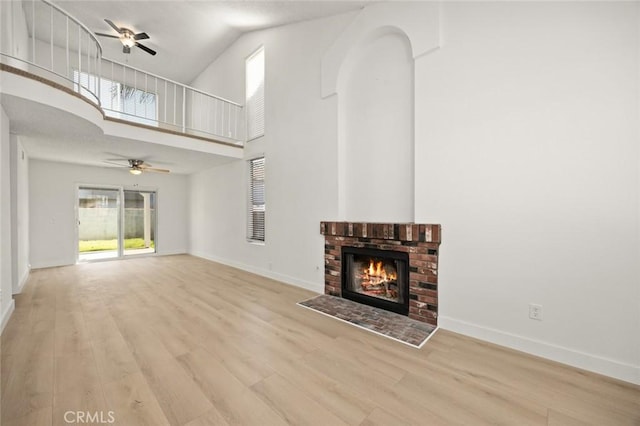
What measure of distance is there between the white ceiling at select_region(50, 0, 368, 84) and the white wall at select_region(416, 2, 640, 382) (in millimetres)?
2077

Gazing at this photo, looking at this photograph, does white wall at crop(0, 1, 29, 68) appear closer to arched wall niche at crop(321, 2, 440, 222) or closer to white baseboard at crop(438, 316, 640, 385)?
arched wall niche at crop(321, 2, 440, 222)

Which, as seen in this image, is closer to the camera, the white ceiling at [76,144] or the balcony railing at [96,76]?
the white ceiling at [76,144]

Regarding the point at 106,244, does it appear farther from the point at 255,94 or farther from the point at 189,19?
the point at 189,19

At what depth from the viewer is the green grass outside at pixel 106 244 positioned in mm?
6566

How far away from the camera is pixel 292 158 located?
437cm

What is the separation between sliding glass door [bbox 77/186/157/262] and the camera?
6535mm

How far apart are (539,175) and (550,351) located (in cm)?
149

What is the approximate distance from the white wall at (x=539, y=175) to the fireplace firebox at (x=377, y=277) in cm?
47

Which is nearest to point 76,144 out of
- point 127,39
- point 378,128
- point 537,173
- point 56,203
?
point 127,39

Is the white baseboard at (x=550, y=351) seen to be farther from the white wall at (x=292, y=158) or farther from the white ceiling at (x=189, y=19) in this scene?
the white ceiling at (x=189, y=19)

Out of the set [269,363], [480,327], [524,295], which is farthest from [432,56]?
[269,363]

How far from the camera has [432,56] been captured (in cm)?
282

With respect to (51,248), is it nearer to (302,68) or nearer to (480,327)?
(302,68)

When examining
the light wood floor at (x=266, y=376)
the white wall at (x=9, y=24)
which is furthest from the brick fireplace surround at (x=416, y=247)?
the white wall at (x=9, y=24)
